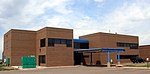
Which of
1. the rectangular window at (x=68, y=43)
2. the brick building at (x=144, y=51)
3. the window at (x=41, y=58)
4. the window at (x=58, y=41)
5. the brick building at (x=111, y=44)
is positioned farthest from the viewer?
the brick building at (x=144, y=51)

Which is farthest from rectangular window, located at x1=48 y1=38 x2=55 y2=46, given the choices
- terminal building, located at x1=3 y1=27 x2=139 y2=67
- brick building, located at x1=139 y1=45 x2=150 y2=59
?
brick building, located at x1=139 y1=45 x2=150 y2=59

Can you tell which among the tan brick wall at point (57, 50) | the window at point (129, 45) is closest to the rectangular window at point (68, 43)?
the tan brick wall at point (57, 50)

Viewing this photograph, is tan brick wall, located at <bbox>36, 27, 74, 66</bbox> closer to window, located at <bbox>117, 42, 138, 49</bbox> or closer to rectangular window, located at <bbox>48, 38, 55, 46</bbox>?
rectangular window, located at <bbox>48, 38, 55, 46</bbox>

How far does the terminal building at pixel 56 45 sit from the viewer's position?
5541 centimetres

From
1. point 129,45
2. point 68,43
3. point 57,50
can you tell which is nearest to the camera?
point 57,50

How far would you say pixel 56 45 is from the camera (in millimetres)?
55781

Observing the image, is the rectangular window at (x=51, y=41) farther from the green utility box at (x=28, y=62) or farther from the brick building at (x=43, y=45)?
the green utility box at (x=28, y=62)

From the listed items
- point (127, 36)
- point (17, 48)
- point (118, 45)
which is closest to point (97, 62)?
point (118, 45)

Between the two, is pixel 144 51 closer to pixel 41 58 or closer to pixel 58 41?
pixel 58 41

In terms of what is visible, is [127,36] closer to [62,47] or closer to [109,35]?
[109,35]

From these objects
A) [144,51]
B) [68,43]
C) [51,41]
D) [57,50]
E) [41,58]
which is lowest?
[41,58]

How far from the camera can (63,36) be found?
57.0 m

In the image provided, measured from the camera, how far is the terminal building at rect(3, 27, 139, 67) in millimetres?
55406

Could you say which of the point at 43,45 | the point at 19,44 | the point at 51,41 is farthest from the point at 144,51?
the point at 19,44
